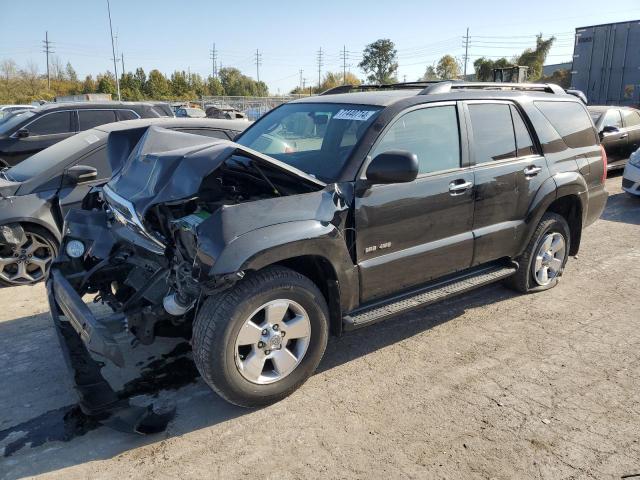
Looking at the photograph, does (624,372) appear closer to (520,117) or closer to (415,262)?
(415,262)

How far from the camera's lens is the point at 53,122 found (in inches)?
353

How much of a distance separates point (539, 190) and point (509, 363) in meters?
1.72

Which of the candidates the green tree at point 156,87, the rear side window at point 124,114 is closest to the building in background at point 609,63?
the rear side window at point 124,114

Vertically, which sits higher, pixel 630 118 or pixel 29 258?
pixel 630 118

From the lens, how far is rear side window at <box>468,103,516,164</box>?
4.12 metres

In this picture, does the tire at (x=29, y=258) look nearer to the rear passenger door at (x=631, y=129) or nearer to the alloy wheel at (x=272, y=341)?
the alloy wheel at (x=272, y=341)

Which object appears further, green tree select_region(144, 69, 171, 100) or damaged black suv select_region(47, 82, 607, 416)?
green tree select_region(144, 69, 171, 100)

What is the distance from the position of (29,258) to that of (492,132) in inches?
190

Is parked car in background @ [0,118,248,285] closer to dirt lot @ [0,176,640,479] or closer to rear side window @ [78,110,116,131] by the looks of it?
dirt lot @ [0,176,640,479]

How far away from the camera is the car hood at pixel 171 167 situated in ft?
9.68

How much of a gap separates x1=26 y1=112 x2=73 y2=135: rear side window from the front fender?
765 cm

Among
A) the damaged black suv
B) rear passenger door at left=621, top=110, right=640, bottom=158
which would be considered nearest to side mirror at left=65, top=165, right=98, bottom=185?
Answer: the damaged black suv

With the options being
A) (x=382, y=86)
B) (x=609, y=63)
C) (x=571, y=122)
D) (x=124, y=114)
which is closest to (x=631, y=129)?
(x=571, y=122)

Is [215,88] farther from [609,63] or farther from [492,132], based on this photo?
[492,132]
